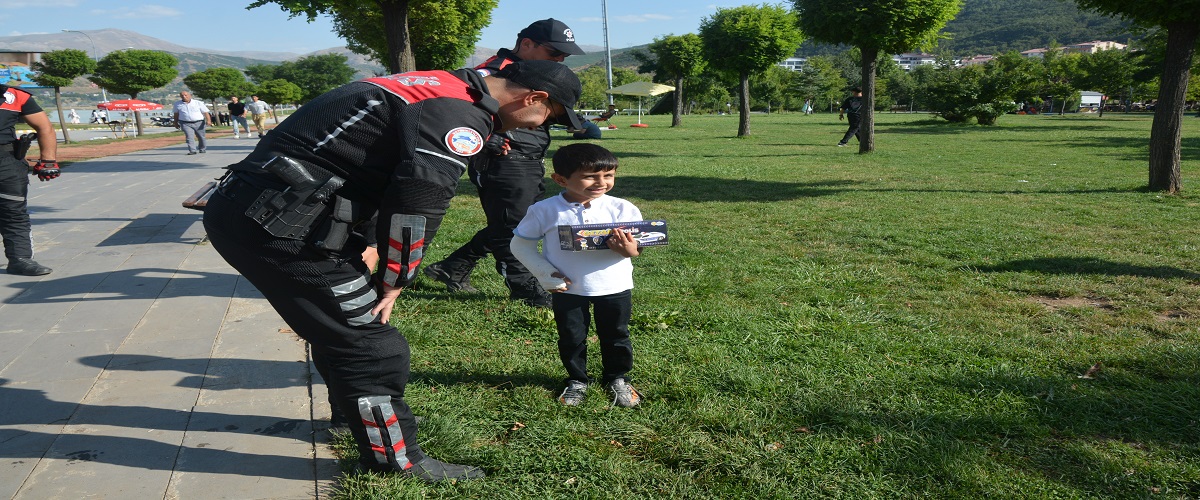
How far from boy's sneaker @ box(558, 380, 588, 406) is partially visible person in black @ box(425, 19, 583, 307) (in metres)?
1.50

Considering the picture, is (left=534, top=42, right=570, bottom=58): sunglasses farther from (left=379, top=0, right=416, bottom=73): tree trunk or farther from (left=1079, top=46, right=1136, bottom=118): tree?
(left=1079, top=46, right=1136, bottom=118): tree

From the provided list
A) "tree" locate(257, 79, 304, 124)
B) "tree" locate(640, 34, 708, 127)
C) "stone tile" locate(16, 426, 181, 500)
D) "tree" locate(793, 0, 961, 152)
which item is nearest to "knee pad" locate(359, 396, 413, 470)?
"stone tile" locate(16, 426, 181, 500)

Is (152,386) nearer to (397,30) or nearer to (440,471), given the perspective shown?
(440,471)

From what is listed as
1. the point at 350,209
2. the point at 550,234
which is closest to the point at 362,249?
the point at 350,209

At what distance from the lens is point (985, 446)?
9.62 ft

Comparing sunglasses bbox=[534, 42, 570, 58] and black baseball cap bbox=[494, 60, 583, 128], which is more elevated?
sunglasses bbox=[534, 42, 570, 58]

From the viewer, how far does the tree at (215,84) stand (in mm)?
52594

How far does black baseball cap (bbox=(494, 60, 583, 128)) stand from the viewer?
7.81 feet

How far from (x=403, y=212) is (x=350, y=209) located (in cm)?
29

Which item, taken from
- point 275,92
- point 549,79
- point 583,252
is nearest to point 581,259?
point 583,252

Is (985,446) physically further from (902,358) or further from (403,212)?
(403,212)

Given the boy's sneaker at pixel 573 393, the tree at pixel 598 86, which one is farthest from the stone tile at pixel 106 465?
the tree at pixel 598 86

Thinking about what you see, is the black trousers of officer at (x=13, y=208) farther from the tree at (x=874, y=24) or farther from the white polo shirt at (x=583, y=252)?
the tree at (x=874, y=24)

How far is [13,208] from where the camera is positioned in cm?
590
